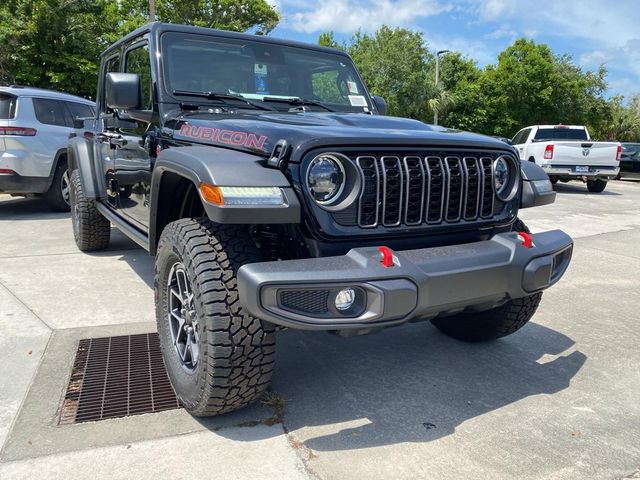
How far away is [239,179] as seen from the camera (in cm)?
221

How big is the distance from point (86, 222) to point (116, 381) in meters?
2.94

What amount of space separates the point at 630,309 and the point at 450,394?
246 centimetres

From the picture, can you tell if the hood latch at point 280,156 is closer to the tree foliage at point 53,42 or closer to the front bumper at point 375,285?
the front bumper at point 375,285

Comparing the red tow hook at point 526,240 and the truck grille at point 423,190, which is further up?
the truck grille at point 423,190

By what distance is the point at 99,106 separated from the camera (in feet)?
17.8

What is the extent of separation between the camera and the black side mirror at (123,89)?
10.6 ft

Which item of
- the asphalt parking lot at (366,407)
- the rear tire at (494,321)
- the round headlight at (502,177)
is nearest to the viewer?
the asphalt parking lot at (366,407)

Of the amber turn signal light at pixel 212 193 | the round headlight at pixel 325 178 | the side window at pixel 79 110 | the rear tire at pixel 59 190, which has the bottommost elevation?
the rear tire at pixel 59 190

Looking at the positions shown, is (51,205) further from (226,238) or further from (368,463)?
(368,463)

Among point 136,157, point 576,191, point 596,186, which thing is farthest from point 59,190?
point 596,186

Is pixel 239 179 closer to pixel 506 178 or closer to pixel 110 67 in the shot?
pixel 506 178

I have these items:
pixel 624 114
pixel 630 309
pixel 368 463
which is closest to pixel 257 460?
pixel 368 463

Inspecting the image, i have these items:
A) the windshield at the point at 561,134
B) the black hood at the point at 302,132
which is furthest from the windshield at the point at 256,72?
the windshield at the point at 561,134

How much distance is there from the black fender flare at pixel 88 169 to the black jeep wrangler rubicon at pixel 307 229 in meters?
1.76
